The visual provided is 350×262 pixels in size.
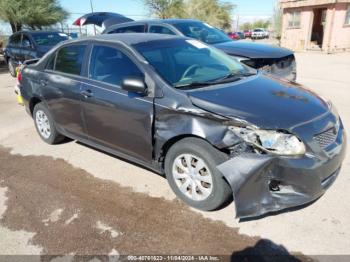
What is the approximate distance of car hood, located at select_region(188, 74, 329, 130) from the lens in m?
2.79

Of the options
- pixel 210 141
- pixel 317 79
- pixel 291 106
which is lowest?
pixel 317 79

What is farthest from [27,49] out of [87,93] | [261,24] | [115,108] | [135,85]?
[261,24]

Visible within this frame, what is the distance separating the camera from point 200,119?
2.92 meters

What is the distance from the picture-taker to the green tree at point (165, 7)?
35156 millimetres

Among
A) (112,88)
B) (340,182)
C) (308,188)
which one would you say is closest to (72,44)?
(112,88)

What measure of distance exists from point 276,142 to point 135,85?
1.47 metres

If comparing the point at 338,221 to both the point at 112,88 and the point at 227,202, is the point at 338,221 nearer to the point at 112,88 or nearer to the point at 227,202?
the point at 227,202

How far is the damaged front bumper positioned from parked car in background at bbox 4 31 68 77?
→ 920 cm

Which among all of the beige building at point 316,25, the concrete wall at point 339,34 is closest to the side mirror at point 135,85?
the beige building at point 316,25

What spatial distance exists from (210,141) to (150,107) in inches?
31.0

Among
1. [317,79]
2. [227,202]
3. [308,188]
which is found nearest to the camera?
[308,188]

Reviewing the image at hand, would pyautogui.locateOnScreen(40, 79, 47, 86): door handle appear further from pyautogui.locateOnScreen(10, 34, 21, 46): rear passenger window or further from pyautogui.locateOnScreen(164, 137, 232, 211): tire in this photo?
pyautogui.locateOnScreen(10, 34, 21, 46): rear passenger window

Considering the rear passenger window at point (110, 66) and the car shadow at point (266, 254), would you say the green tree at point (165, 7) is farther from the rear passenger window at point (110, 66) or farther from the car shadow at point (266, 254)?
the car shadow at point (266, 254)

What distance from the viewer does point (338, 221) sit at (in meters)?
2.92
